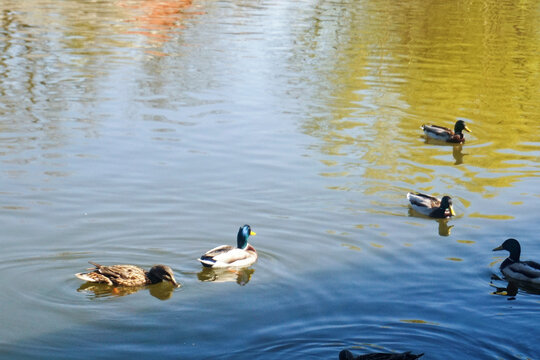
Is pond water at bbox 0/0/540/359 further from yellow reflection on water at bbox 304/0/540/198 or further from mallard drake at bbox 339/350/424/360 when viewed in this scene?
mallard drake at bbox 339/350/424/360

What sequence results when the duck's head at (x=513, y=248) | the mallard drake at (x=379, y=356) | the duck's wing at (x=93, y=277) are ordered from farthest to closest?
the duck's head at (x=513, y=248)
the duck's wing at (x=93, y=277)
the mallard drake at (x=379, y=356)

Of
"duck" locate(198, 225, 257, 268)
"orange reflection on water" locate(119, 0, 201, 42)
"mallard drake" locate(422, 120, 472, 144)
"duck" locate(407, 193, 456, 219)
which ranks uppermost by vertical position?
"orange reflection on water" locate(119, 0, 201, 42)

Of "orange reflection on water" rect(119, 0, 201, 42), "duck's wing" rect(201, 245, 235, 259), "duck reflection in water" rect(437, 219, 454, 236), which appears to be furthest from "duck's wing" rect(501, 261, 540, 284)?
"orange reflection on water" rect(119, 0, 201, 42)

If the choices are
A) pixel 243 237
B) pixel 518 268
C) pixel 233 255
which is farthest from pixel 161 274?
pixel 518 268

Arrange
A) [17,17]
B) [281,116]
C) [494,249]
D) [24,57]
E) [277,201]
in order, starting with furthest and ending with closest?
[17,17] → [24,57] → [281,116] → [277,201] → [494,249]

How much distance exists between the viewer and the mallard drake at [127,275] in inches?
449

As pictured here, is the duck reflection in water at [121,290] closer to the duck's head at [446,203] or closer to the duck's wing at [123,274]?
the duck's wing at [123,274]

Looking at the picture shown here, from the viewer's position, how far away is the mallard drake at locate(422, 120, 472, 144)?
19.8 metres

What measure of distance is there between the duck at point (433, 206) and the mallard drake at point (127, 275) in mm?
5066

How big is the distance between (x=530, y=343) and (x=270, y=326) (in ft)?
A: 10.0

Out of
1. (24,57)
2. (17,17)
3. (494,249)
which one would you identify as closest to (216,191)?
(494,249)

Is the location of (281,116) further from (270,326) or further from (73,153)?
(270,326)

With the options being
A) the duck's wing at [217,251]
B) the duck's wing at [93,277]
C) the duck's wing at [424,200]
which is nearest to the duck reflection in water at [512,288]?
the duck's wing at [424,200]

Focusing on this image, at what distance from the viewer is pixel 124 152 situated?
59.2 ft
